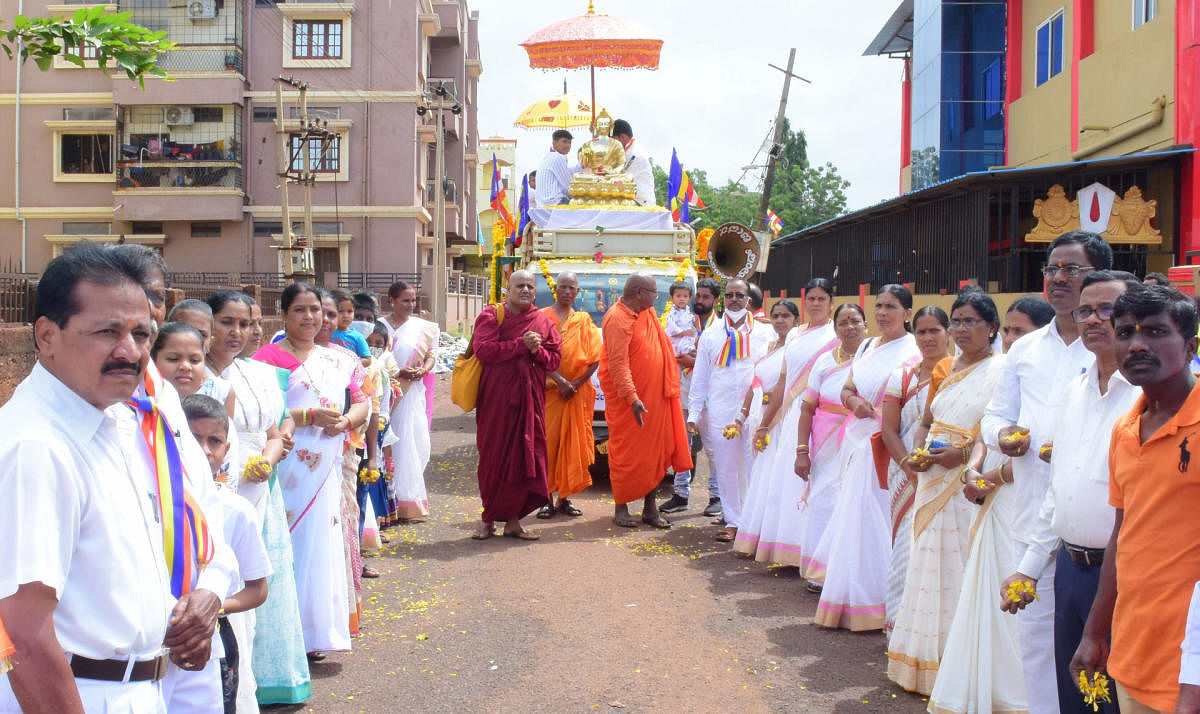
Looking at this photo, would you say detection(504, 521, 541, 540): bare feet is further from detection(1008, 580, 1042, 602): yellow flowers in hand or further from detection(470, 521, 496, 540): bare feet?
detection(1008, 580, 1042, 602): yellow flowers in hand

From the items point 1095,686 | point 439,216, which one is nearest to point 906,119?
point 439,216

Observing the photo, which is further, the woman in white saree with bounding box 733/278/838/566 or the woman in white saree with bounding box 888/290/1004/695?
the woman in white saree with bounding box 733/278/838/566

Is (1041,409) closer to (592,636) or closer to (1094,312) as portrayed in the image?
(1094,312)

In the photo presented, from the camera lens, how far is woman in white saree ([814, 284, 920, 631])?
18.9ft

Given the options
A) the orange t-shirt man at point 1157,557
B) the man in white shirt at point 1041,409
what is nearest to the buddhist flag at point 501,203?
the man in white shirt at point 1041,409

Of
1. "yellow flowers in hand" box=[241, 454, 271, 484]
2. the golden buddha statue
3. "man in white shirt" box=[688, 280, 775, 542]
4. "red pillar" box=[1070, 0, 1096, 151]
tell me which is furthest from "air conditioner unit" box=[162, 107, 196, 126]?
"yellow flowers in hand" box=[241, 454, 271, 484]

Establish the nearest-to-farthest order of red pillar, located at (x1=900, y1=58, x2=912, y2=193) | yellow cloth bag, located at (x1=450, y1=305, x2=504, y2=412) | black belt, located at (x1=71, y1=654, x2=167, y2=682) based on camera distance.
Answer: black belt, located at (x1=71, y1=654, x2=167, y2=682) → yellow cloth bag, located at (x1=450, y1=305, x2=504, y2=412) → red pillar, located at (x1=900, y1=58, x2=912, y2=193)

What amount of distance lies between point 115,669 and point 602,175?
10.3m

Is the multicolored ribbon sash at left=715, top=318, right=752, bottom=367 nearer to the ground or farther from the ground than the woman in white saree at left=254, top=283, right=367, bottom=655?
farther from the ground

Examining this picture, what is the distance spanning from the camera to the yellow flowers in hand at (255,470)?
13.8 feet

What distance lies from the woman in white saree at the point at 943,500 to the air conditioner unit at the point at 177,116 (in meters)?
30.7

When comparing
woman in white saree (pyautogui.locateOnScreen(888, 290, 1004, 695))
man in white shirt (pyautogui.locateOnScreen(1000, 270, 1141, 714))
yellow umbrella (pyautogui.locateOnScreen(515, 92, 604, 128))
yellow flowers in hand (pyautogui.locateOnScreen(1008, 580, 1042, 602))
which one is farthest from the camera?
yellow umbrella (pyautogui.locateOnScreen(515, 92, 604, 128))

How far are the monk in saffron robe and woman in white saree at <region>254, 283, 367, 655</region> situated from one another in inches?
110

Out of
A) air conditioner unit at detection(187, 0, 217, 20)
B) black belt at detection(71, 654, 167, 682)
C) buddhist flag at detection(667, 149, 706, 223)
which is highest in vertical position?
air conditioner unit at detection(187, 0, 217, 20)
